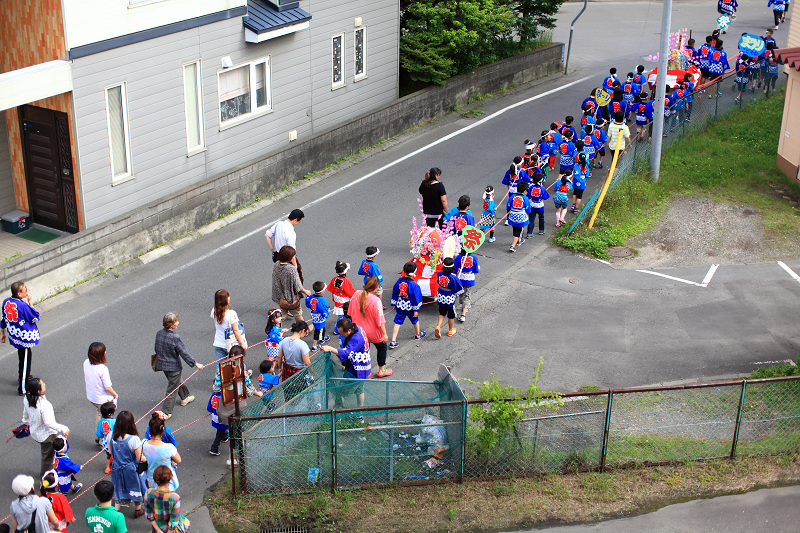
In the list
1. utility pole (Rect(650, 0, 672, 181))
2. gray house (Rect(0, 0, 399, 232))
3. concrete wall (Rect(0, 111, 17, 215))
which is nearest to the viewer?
gray house (Rect(0, 0, 399, 232))

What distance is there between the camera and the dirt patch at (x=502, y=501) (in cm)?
979

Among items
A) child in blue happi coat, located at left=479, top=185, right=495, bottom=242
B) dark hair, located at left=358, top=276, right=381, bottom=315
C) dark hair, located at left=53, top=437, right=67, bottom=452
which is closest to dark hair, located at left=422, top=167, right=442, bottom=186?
child in blue happi coat, located at left=479, top=185, right=495, bottom=242

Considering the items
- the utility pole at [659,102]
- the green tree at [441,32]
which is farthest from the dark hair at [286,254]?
the green tree at [441,32]

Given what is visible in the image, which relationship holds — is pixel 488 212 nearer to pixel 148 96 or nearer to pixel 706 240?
pixel 706 240

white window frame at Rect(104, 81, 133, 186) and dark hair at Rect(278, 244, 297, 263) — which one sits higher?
white window frame at Rect(104, 81, 133, 186)

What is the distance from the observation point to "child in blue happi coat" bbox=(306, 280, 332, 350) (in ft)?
41.0

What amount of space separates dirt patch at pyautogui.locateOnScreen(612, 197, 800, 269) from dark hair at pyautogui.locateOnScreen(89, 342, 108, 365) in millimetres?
9761

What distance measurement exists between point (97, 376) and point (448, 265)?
524cm

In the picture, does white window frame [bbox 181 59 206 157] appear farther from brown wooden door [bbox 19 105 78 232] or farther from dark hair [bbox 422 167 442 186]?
dark hair [bbox 422 167 442 186]

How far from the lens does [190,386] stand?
12031 mm

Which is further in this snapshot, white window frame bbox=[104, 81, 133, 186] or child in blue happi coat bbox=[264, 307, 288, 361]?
white window frame bbox=[104, 81, 133, 186]

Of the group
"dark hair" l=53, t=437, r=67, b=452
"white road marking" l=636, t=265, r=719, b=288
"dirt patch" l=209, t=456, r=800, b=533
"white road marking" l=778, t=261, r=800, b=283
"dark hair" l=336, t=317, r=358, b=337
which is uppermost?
"dark hair" l=336, t=317, r=358, b=337

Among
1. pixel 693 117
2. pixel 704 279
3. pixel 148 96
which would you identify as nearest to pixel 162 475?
pixel 148 96

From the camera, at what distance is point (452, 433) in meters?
10.2
